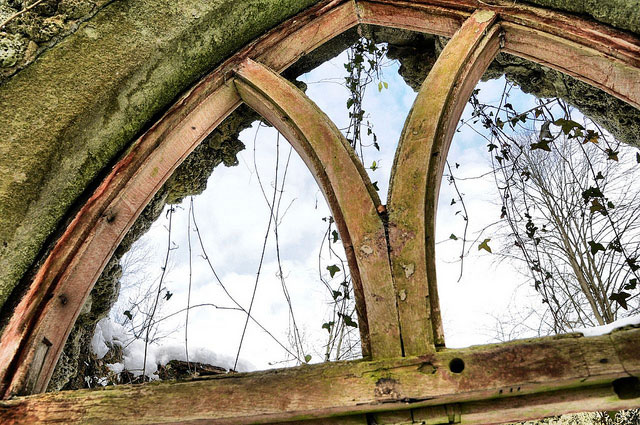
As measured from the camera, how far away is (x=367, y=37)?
192cm

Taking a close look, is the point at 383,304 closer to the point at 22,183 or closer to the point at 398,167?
the point at 398,167

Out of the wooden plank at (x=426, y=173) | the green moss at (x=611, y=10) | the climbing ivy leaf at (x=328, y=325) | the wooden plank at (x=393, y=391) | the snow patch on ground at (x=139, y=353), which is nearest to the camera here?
the wooden plank at (x=393, y=391)

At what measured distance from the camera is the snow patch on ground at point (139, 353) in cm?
214

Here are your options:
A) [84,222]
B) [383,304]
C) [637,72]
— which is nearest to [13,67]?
[84,222]

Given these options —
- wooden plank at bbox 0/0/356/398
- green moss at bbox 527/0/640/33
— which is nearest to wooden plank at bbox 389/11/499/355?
green moss at bbox 527/0/640/33

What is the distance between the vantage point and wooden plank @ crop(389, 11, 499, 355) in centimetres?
103

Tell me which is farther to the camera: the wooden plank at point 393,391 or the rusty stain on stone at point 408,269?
the rusty stain on stone at point 408,269

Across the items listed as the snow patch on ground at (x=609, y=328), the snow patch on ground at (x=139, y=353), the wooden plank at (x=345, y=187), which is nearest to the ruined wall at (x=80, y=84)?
the wooden plank at (x=345, y=187)

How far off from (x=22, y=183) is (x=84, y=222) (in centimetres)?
17

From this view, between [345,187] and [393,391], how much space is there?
0.48 meters

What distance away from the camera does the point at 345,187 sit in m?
1.19

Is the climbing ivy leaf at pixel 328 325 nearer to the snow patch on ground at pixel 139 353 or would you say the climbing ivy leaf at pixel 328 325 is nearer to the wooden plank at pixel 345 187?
the wooden plank at pixel 345 187

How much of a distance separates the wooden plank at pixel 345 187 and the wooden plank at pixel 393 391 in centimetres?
9

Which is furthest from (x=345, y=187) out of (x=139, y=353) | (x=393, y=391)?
(x=139, y=353)
